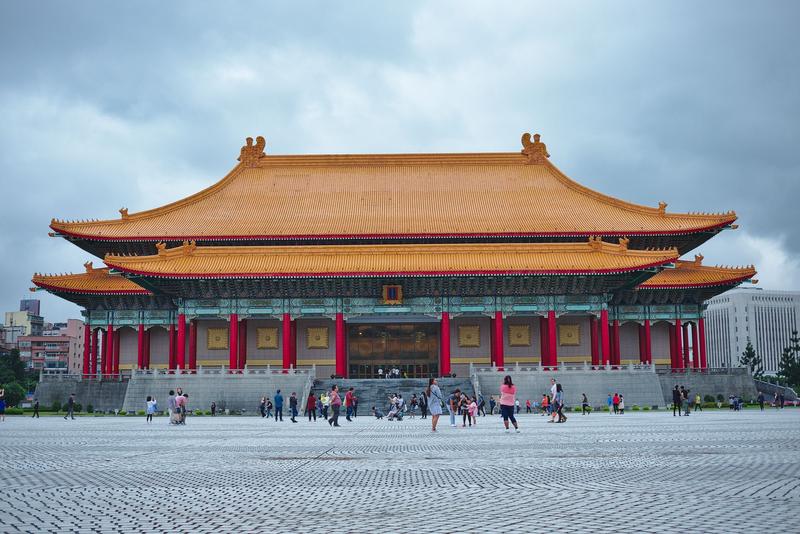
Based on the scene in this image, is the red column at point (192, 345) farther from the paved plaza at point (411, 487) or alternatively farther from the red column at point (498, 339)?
the paved plaza at point (411, 487)

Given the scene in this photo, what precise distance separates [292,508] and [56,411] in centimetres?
4512

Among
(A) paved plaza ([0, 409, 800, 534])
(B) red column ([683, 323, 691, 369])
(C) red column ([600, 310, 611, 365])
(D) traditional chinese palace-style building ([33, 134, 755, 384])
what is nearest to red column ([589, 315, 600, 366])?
(D) traditional chinese palace-style building ([33, 134, 755, 384])

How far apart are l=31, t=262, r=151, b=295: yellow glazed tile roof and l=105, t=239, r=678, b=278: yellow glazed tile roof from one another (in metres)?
4.75

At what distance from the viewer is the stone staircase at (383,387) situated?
1756 inches

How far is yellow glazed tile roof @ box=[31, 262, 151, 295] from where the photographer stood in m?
52.8

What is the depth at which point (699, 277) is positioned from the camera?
5431 cm

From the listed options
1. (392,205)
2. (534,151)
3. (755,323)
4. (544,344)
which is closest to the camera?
(544,344)

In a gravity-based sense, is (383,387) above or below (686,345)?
below

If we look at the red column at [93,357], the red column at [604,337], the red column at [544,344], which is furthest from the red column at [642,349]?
the red column at [93,357]

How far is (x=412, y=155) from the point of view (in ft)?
216

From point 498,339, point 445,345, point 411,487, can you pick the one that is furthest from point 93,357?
point 411,487

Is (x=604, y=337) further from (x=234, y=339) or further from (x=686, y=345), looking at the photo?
(x=234, y=339)

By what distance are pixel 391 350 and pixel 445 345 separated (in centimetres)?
596

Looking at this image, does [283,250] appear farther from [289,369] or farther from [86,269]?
[86,269]
